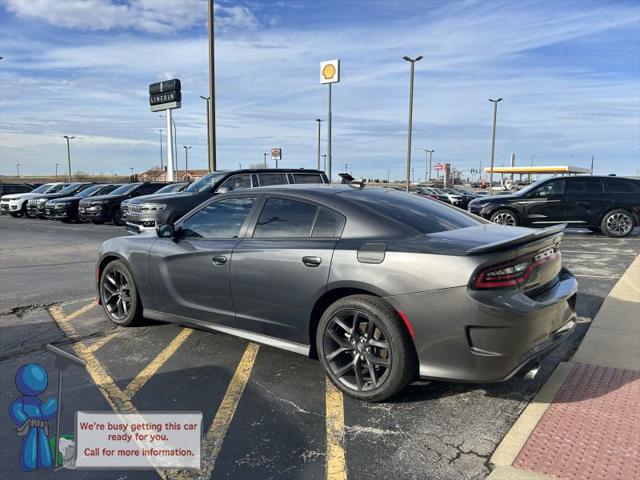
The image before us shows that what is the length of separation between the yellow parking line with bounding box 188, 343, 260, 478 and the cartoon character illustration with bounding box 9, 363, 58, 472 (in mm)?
733

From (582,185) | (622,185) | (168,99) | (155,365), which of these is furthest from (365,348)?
(168,99)

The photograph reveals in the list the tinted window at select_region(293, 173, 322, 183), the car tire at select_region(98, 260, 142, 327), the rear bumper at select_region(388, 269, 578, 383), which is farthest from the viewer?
the tinted window at select_region(293, 173, 322, 183)

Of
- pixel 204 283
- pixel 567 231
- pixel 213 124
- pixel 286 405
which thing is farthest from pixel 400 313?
pixel 213 124

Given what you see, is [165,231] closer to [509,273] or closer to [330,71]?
[509,273]

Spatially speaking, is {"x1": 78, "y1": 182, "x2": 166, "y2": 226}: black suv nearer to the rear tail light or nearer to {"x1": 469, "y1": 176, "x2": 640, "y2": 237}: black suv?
{"x1": 469, "y1": 176, "x2": 640, "y2": 237}: black suv

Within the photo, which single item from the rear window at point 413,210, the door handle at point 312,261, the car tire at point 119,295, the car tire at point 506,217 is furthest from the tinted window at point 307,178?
the door handle at point 312,261

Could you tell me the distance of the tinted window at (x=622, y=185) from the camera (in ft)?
42.9

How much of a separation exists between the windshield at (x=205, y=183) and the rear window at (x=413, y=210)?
→ 802 centimetres

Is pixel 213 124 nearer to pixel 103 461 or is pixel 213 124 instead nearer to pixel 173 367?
pixel 173 367

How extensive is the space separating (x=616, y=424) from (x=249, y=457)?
7.46 feet

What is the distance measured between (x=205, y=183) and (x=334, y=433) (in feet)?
32.4

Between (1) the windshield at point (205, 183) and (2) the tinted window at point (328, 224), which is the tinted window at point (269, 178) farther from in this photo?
(2) the tinted window at point (328, 224)

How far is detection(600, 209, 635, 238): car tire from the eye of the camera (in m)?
13.0

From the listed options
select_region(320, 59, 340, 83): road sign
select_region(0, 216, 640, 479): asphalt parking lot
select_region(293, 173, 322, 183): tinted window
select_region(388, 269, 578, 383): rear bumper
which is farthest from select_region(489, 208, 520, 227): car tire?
select_region(320, 59, 340, 83): road sign
